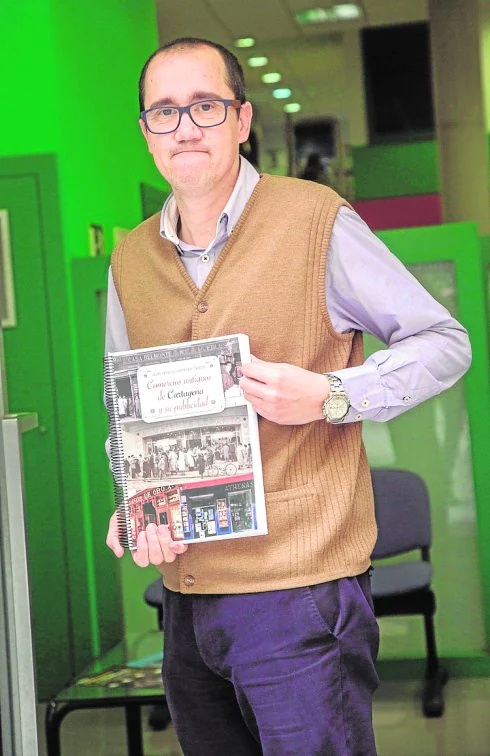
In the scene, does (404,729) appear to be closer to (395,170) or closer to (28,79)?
(28,79)

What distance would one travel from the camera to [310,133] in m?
5.86

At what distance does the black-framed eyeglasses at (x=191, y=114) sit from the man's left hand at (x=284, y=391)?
1.27 ft

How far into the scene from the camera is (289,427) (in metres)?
1.65

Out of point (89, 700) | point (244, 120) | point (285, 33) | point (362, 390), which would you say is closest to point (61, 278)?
point (89, 700)

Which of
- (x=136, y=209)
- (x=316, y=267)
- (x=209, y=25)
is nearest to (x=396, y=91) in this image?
(x=209, y=25)

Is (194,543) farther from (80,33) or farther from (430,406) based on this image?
(80,33)

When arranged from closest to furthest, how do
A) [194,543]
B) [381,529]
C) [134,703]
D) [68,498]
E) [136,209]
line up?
[194,543] < [134,703] < [381,529] < [68,498] < [136,209]

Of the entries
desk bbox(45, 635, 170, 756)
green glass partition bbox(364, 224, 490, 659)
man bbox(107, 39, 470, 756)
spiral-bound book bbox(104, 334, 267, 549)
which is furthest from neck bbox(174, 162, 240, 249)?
green glass partition bbox(364, 224, 490, 659)

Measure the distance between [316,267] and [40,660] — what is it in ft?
11.1

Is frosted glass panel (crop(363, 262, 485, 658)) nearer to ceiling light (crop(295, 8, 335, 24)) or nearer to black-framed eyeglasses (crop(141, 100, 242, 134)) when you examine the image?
black-framed eyeglasses (crop(141, 100, 242, 134))

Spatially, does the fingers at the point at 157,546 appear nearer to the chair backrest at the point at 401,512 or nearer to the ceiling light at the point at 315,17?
the chair backrest at the point at 401,512

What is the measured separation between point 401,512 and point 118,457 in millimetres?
2327

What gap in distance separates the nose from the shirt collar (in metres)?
0.11

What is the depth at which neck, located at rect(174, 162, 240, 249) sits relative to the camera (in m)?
1.72
